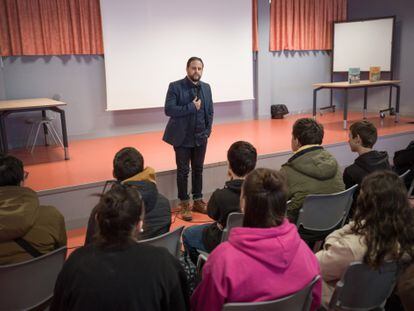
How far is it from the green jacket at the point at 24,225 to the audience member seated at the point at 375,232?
1189 millimetres

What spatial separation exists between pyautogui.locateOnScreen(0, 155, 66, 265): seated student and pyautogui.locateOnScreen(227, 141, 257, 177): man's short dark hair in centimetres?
100

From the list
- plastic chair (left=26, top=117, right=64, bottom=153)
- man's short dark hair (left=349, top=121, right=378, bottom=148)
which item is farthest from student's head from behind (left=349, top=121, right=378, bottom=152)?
plastic chair (left=26, top=117, right=64, bottom=153)

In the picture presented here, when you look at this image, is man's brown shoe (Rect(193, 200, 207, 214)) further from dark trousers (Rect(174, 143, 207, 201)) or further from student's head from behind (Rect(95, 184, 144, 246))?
student's head from behind (Rect(95, 184, 144, 246))

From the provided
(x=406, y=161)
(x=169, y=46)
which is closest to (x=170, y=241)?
(x=406, y=161)

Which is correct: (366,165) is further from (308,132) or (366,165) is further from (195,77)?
(195,77)

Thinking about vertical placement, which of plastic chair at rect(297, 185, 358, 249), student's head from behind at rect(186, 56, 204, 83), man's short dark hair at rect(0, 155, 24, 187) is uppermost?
student's head from behind at rect(186, 56, 204, 83)

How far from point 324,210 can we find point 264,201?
1.26 metres

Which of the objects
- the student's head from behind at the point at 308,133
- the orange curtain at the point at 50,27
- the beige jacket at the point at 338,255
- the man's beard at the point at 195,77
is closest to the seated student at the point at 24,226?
the beige jacket at the point at 338,255

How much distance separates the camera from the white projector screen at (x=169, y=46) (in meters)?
6.30

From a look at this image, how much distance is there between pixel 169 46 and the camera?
21.9 ft

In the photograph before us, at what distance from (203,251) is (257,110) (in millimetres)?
5708

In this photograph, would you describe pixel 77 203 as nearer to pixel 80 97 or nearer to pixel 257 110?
pixel 80 97

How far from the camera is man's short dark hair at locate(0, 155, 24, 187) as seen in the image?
2.10m

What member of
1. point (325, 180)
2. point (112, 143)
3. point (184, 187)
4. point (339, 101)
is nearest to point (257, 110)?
point (339, 101)
